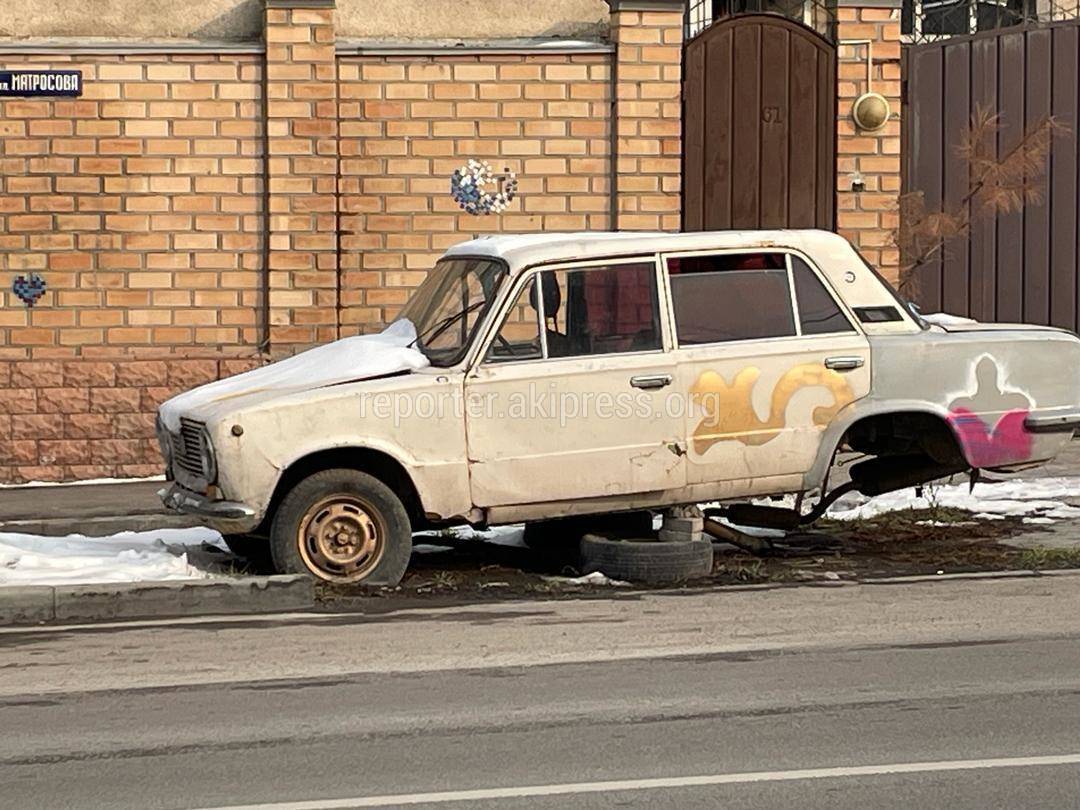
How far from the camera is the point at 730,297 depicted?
34.9ft

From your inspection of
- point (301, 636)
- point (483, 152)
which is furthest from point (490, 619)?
point (483, 152)

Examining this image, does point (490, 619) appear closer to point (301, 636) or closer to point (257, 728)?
point (301, 636)

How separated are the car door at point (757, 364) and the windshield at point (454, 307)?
97 centimetres

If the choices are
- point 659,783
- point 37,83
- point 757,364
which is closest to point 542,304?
point 757,364

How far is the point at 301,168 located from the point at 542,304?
5821mm

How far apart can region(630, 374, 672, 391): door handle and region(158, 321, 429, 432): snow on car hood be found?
1.08m

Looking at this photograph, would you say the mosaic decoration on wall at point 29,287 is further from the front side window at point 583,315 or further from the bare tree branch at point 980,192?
the bare tree branch at point 980,192

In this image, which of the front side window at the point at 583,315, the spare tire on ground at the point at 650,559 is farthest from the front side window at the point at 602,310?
the spare tire on ground at the point at 650,559

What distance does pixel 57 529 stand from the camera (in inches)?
514

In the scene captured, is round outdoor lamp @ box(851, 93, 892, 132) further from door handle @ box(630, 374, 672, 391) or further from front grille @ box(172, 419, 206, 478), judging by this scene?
front grille @ box(172, 419, 206, 478)

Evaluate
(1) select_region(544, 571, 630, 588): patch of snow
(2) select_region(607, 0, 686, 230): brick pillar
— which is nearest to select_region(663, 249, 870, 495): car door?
(1) select_region(544, 571, 630, 588): patch of snow

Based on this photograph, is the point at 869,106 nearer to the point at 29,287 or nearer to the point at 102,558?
the point at 29,287

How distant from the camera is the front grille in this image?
33.5ft

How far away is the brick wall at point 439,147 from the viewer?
15.8m
